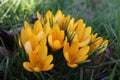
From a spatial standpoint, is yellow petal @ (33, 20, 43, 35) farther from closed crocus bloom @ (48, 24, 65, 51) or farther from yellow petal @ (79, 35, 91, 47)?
yellow petal @ (79, 35, 91, 47)

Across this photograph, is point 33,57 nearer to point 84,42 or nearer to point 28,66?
point 28,66

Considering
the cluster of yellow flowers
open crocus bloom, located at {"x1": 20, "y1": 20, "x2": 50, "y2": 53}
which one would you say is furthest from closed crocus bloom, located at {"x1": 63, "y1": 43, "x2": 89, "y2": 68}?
open crocus bloom, located at {"x1": 20, "y1": 20, "x2": 50, "y2": 53}

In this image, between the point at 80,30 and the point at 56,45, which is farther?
the point at 80,30

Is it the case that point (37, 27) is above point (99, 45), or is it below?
above

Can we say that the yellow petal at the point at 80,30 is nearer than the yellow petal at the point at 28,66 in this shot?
No

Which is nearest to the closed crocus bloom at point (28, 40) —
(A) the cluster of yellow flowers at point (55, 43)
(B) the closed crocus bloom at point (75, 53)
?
(A) the cluster of yellow flowers at point (55, 43)

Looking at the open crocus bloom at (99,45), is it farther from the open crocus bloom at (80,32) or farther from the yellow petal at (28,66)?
the yellow petal at (28,66)

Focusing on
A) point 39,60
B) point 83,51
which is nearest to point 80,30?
point 83,51
